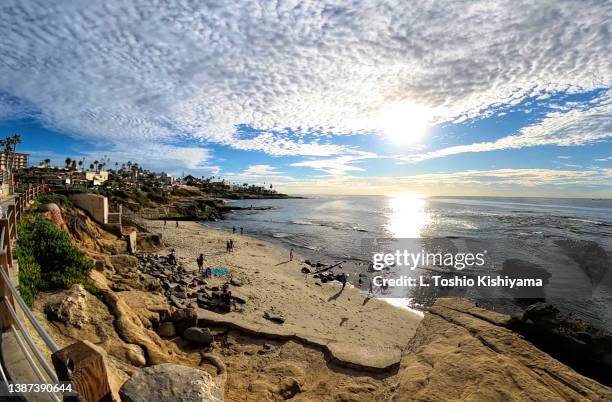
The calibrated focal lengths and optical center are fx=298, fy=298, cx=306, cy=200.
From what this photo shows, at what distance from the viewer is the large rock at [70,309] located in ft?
23.6

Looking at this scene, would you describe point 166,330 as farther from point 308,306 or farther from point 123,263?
point 308,306

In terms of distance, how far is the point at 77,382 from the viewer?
2.71 meters

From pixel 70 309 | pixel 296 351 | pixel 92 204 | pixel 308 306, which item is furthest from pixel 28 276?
pixel 92 204

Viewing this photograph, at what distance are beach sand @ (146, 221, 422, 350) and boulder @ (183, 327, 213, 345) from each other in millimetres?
2608

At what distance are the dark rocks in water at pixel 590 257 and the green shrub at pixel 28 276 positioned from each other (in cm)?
3713

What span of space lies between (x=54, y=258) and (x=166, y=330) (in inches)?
163

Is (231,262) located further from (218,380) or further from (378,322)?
(218,380)

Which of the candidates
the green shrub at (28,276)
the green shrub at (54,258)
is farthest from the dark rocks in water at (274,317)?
the green shrub at (28,276)

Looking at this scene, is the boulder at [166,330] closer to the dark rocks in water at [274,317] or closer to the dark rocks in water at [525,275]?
the dark rocks in water at [274,317]

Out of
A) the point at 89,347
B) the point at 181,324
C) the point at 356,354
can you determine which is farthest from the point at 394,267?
the point at 89,347

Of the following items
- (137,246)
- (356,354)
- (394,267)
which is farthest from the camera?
(394,267)

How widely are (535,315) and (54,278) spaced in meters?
13.5

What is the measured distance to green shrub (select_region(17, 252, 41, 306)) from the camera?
707 cm

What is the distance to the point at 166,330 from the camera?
10336 millimetres
